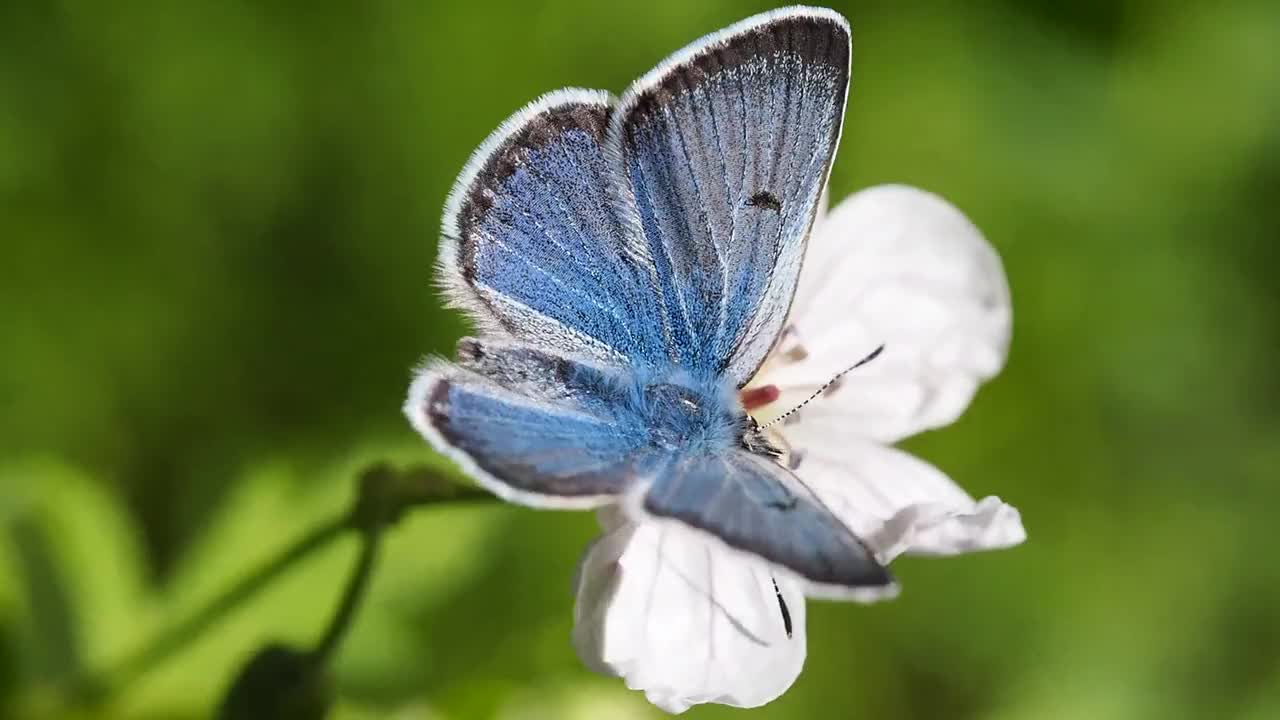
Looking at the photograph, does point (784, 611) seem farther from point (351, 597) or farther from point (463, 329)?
point (463, 329)

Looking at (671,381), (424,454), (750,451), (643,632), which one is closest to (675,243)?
(671,381)

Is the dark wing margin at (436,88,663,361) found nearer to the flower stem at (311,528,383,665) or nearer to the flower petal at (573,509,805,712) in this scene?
the flower petal at (573,509,805,712)

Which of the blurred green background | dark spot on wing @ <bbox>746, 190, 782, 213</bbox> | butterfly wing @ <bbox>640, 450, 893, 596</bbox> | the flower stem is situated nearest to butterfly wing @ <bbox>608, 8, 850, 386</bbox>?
dark spot on wing @ <bbox>746, 190, 782, 213</bbox>

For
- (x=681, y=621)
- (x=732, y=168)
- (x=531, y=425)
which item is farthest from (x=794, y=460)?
(x=531, y=425)

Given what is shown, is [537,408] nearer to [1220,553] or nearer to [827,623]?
[827,623]

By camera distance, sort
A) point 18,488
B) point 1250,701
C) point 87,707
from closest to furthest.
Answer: point 87,707, point 18,488, point 1250,701

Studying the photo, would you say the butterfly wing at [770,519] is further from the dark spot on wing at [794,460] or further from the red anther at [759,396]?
the red anther at [759,396]
